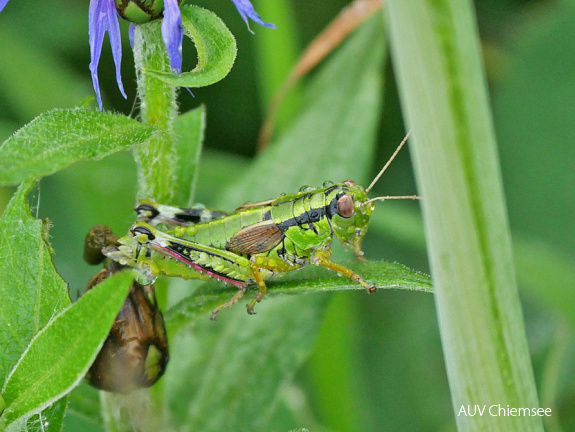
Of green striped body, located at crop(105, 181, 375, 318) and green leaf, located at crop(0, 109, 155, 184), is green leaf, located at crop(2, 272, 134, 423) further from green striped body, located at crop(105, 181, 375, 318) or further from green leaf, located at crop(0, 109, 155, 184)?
→ green striped body, located at crop(105, 181, 375, 318)

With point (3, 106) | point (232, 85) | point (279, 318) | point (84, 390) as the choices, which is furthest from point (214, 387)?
point (3, 106)

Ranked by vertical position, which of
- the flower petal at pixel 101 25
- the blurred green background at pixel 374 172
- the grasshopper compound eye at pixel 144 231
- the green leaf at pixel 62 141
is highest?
the blurred green background at pixel 374 172

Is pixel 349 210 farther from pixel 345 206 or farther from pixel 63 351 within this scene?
pixel 63 351

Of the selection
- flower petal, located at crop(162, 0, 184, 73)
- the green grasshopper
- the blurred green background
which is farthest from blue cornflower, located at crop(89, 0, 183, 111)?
the blurred green background

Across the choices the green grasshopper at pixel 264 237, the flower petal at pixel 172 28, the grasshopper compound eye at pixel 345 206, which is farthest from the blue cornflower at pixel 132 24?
the grasshopper compound eye at pixel 345 206

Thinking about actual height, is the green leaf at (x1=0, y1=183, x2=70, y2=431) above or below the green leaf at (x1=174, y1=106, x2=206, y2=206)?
below

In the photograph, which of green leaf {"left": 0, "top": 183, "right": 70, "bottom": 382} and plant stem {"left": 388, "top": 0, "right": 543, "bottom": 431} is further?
green leaf {"left": 0, "top": 183, "right": 70, "bottom": 382}

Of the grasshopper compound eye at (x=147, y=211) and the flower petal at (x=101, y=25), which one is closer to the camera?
the flower petal at (x=101, y=25)

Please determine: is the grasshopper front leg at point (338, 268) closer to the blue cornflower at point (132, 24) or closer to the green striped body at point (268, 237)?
the green striped body at point (268, 237)

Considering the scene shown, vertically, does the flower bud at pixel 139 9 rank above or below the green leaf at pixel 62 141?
above
